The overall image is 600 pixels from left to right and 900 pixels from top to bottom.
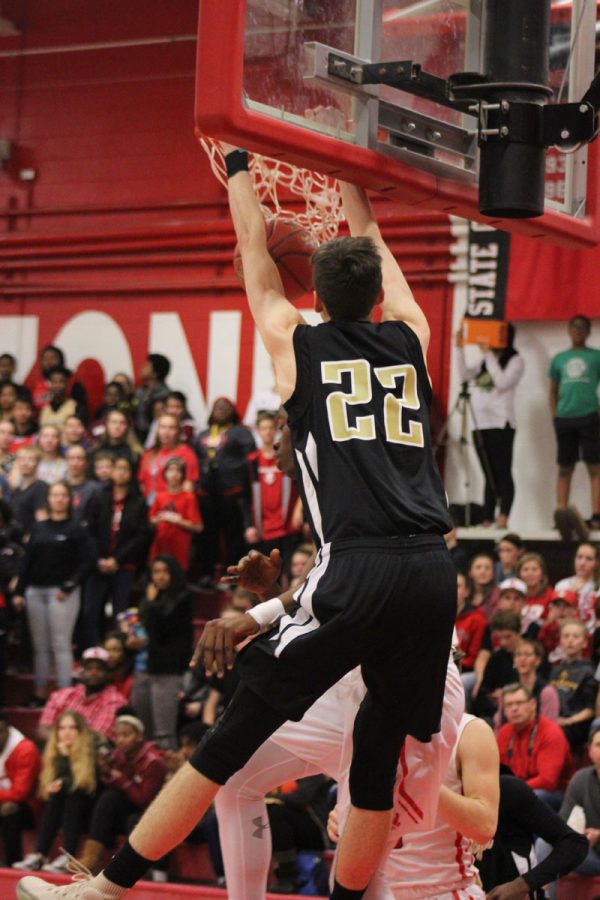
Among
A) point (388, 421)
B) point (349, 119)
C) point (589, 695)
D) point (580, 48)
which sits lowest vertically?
point (589, 695)

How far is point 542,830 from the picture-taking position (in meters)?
6.16

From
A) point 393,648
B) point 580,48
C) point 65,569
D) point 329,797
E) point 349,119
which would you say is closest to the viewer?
point 393,648

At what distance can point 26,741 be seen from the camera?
9984 mm

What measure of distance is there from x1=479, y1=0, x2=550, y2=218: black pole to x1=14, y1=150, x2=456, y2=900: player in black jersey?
2.51 ft

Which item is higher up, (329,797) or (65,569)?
(65,569)

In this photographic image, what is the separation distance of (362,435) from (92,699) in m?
6.66

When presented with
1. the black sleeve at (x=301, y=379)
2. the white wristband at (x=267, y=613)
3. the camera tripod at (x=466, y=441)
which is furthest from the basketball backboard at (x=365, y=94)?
the camera tripod at (x=466, y=441)

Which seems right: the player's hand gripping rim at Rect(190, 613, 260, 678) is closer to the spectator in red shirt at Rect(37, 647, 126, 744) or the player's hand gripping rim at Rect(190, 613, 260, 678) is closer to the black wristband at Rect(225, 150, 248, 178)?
the black wristband at Rect(225, 150, 248, 178)

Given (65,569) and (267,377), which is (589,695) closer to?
(65,569)

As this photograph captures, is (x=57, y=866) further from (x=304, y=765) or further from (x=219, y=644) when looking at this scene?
(x=219, y=644)

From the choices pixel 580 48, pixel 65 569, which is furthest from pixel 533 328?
pixel 580 48

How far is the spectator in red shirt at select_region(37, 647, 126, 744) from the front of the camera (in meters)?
10.3

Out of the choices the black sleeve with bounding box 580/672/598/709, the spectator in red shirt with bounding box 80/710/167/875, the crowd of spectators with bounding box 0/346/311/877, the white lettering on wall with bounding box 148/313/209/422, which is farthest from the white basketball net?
the white lettering on wall with bounding box 148/313/209/422

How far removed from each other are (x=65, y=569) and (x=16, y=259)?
6.46 m
